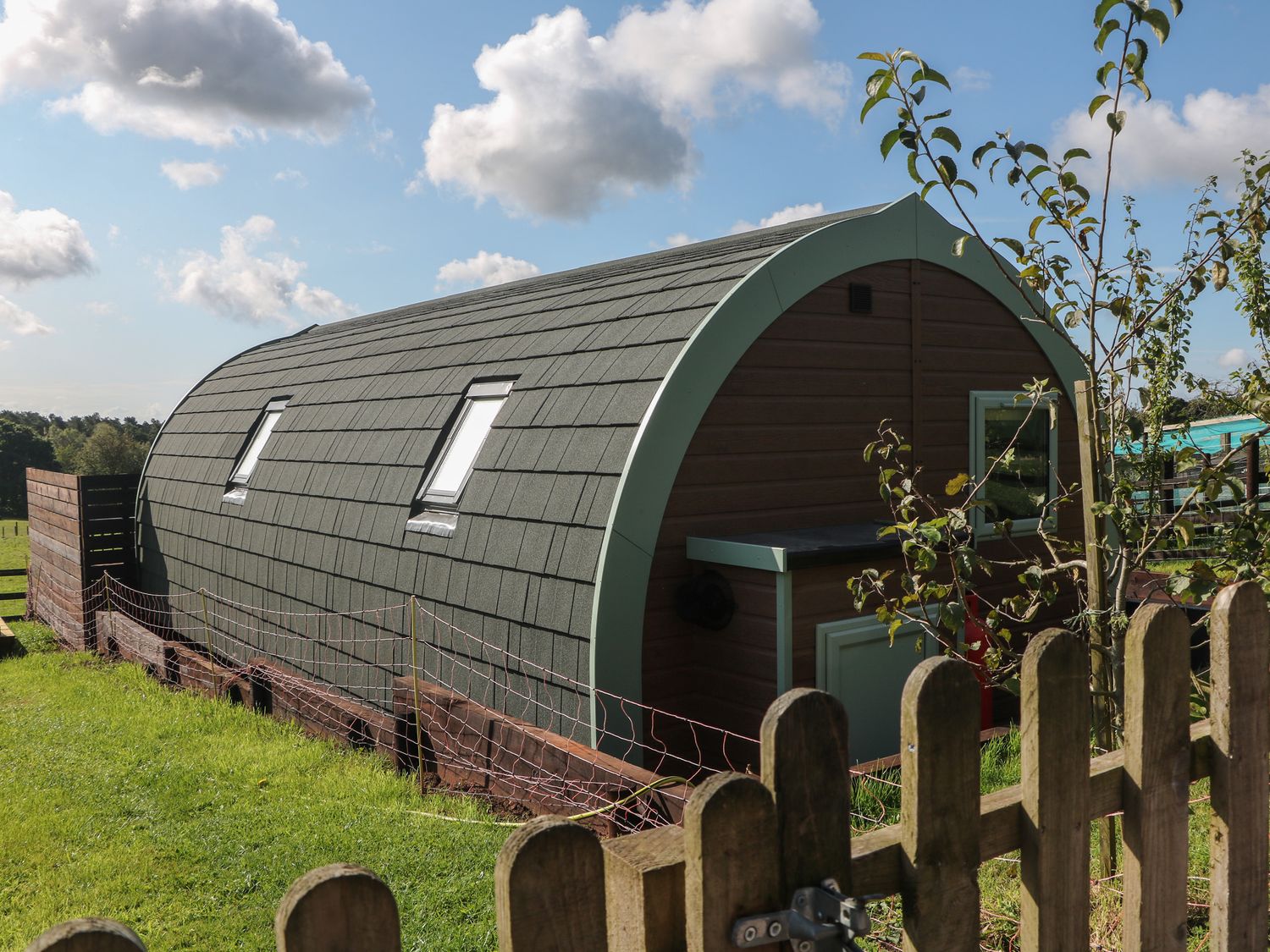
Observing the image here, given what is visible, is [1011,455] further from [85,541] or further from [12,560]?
[12,560]

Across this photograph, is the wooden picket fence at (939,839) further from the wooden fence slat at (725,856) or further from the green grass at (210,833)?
the green grass at (210,833)

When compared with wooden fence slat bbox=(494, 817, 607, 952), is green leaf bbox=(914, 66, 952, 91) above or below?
above

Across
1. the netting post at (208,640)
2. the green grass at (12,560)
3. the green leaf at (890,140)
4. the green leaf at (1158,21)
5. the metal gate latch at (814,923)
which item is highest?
the green leaf at (1158,21)

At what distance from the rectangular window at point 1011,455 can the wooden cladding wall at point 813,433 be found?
129 millimetres

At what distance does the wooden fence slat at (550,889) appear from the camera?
154 cm

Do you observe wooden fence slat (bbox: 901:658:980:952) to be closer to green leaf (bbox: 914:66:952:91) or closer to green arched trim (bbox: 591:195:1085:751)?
green leaf (bbox: 914:66:952:91)

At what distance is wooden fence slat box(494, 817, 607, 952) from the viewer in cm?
154

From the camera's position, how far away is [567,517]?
19.7 ft

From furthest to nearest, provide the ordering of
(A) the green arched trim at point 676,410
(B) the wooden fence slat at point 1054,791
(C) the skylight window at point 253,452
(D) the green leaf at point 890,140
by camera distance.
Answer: (C) the skylight window at point 253,452, (A) the green arched trim at point 676,410, (D) the green leaf at point 890,140, (B) the wooden fence slat at point 1054,791

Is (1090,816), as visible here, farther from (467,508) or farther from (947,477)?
(947,477)

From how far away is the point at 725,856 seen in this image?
1.68m

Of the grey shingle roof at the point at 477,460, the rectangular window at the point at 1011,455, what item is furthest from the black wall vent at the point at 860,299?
the rectangular window at the point at 1011,455

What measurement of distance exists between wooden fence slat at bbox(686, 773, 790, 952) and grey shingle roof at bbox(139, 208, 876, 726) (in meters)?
3.99

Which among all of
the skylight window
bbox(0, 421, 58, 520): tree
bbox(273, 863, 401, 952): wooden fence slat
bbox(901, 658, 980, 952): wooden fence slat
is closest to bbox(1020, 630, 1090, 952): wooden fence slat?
bbox(901, 658, 980, 952): wooden fence slat
